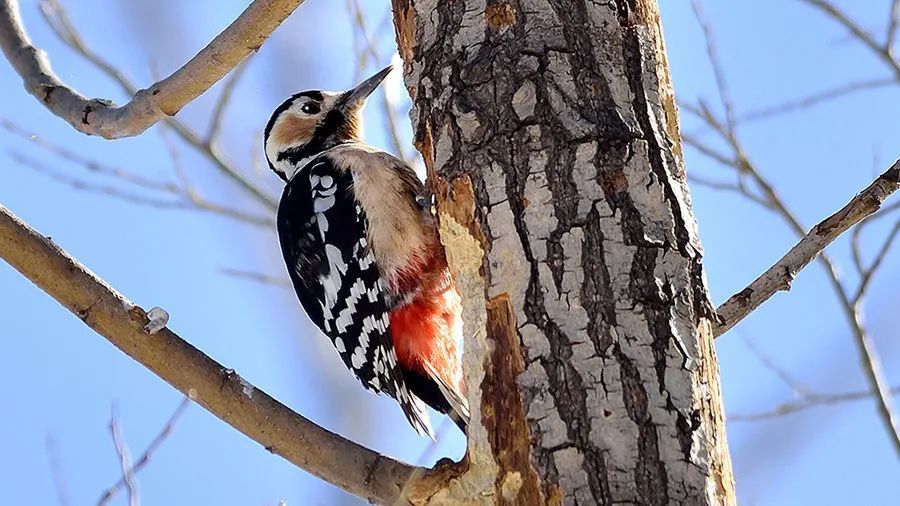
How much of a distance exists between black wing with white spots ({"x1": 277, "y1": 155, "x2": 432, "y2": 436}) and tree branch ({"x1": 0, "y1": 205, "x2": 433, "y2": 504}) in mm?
1269

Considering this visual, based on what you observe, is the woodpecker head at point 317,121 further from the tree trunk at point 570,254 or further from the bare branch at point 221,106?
the tree trunk at point 570,254

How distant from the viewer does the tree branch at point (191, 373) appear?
2119mm

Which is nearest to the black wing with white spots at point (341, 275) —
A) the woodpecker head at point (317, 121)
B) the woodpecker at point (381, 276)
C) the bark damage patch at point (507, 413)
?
the woodpecker at point (381, 276)

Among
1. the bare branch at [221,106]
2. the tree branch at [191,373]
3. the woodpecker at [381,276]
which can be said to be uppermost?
the bare branch at [221,106]

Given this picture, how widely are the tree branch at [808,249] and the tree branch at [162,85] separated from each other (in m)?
1.28

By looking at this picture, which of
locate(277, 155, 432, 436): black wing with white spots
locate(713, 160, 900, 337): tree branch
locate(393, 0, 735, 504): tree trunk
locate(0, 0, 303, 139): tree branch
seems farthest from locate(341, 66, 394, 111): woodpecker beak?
locate(713, 160, 900, 337): tree branch

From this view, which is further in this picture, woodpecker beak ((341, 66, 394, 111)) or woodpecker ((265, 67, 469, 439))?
woodpecker beak ((341, 66, 394, 111))

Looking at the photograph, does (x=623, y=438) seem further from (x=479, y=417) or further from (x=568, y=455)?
(x=479, y=417)

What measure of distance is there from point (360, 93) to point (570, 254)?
8.36ft

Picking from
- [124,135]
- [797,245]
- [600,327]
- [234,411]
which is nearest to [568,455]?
[600,327]

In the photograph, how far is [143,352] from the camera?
6.98ft

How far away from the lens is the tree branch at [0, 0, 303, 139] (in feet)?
8.77

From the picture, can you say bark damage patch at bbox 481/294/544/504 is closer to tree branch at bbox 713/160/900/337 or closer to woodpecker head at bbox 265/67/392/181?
tree branch at bbox 713/160/900/337

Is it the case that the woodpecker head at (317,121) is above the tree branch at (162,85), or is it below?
above
